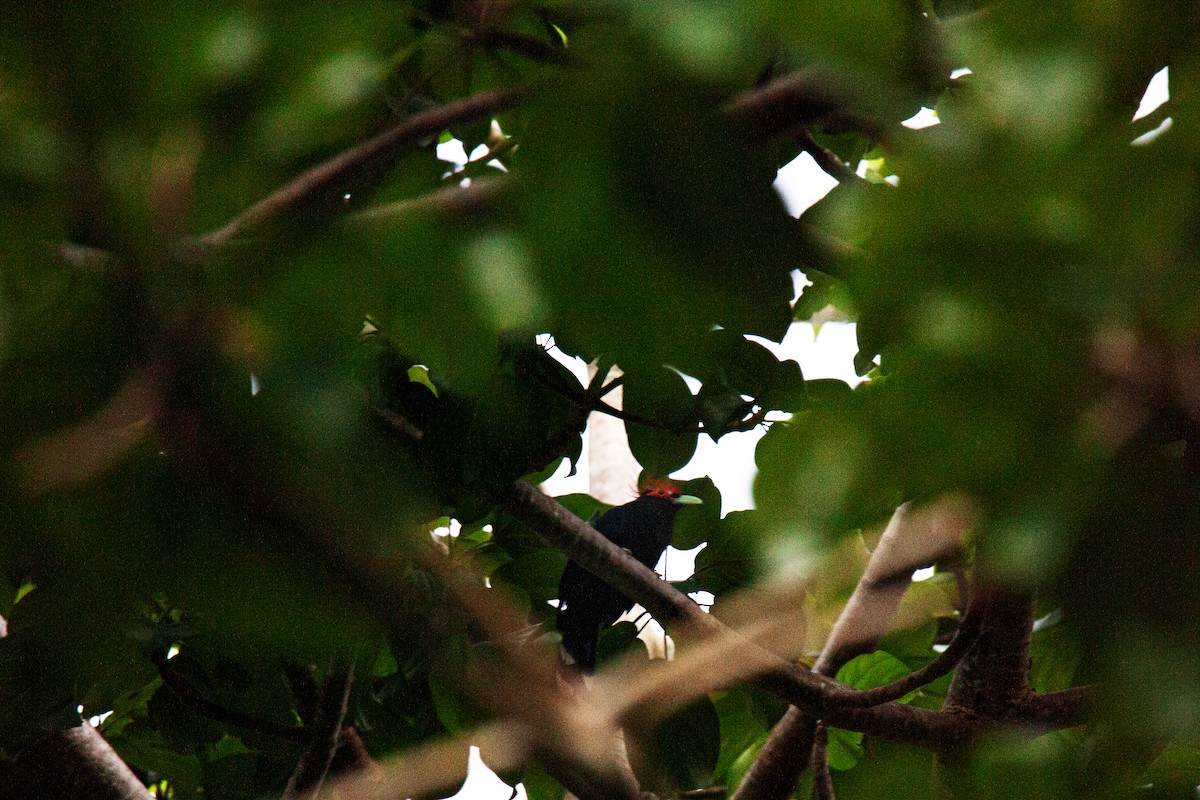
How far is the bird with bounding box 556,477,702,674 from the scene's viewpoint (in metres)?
1.77

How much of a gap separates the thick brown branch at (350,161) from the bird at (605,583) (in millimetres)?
1097

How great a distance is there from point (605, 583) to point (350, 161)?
4.56 ft

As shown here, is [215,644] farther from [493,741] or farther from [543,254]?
[543,254]

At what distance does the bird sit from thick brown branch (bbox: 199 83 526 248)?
110 cm

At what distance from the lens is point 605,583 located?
1676 millimetres

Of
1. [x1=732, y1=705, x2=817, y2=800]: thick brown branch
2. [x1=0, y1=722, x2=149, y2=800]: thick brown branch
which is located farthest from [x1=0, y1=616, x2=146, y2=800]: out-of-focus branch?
[x1=732, y1=705, x2=817, y2=800]: thick brown branch

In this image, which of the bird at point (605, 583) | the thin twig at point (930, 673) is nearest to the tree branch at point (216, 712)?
the bird at point (605, 583)

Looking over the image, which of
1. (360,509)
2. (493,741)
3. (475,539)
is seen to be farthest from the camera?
(475,539)

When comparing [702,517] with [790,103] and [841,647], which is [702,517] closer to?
[841,647]

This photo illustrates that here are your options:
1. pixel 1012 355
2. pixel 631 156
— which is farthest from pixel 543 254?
pixel 1012 355

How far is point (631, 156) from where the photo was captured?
1.01 ft

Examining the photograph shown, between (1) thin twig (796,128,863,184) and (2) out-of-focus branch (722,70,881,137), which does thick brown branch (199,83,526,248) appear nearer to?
(2) out-of-focus branch (722,70,881,137)

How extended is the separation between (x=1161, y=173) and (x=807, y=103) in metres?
0.14

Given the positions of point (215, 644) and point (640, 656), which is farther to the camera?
point (640, 656)
